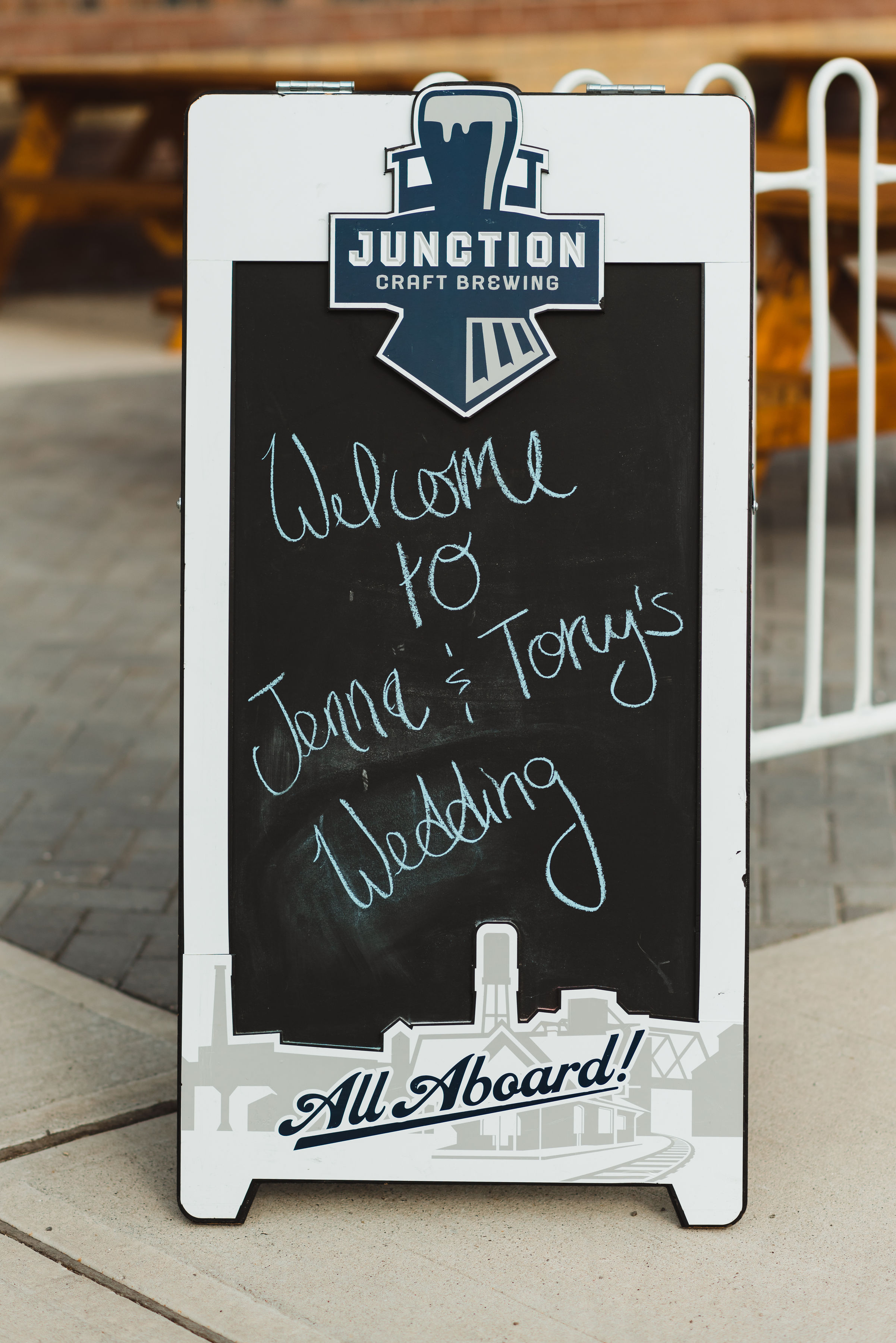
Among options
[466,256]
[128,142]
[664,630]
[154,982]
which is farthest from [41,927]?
[128,142]

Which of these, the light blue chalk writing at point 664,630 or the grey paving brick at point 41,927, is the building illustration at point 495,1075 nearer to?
the light blue chalk writing at point 664,630

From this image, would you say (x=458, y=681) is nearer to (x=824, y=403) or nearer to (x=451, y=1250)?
(x=451, y=1250)

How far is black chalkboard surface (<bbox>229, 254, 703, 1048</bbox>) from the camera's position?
2525 mm

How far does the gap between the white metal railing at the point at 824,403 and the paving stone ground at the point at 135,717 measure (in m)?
0.40

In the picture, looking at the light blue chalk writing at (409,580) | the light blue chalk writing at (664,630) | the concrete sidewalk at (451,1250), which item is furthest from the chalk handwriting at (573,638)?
the concrete sidewalk at (451,1250)

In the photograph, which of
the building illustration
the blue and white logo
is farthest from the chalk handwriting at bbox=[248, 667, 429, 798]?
the blue and white logo

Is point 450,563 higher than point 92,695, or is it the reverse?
point 450,563

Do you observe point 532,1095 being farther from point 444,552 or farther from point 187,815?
point 444,552

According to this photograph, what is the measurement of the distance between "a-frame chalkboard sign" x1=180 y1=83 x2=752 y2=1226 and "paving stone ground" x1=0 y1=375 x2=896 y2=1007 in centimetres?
97

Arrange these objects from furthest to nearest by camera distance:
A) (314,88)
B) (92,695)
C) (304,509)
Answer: (92,695), (304,509), (314,88)

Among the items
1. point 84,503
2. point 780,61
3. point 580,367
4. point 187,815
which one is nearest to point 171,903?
point 187,815

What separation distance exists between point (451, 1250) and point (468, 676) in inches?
35.1

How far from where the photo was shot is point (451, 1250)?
2.59m

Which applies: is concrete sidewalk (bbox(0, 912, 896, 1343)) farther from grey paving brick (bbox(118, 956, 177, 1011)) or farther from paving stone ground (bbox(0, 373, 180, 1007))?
paving stone ground (bbox(0, 373, 180, 1007))
